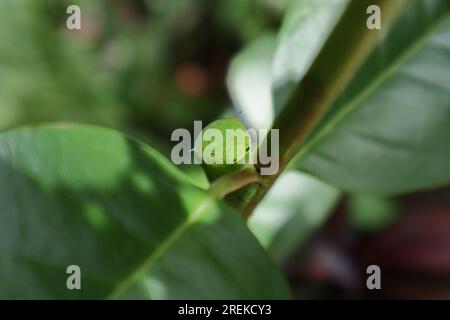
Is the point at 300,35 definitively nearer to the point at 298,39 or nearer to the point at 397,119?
the point at 298,39

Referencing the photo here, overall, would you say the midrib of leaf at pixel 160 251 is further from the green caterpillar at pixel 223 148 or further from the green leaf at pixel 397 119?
the green leaf at pixel 397 119

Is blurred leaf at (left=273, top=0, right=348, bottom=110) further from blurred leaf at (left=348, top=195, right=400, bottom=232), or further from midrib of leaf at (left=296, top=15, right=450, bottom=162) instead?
blurred leaf at (left=348, top=195, right=400, bottom=232)

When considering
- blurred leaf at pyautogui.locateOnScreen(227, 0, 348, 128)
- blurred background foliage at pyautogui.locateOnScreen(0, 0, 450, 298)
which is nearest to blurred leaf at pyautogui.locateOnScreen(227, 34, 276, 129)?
blurred background foliage at pyautogui.locateOnScreen(0, 0, 450, 298)

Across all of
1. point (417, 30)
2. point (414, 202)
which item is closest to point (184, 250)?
point (417, 30)

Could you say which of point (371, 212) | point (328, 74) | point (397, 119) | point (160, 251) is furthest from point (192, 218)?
point (371, 212)
